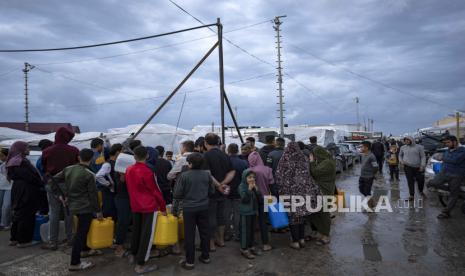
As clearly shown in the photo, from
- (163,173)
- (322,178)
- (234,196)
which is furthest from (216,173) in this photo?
(322,178)

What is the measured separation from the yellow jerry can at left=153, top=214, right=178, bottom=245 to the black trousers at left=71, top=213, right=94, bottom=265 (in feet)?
3.29

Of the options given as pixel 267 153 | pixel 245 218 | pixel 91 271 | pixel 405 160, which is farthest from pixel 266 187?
pixel 405 160

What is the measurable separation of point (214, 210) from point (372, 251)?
2.64 metres

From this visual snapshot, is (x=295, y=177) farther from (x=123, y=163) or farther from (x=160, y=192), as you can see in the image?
(x=123, y=163)

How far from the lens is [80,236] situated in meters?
4.79

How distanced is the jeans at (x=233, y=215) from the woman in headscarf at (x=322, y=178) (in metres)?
1.36

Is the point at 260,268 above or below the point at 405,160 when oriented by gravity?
below

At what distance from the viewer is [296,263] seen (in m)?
→ 4.97

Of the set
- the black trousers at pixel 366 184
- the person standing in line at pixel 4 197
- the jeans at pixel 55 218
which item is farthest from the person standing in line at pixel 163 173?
the black trousers at pixel 366 184

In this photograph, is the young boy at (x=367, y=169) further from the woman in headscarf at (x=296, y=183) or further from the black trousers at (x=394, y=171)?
the black trousers at (x=394, y=171)

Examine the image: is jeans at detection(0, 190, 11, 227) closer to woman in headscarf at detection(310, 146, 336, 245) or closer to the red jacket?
the red jacket

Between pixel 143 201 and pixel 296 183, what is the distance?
2.56 meters

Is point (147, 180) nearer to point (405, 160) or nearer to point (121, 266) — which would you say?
point (121, 266)

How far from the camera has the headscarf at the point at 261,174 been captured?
5.75 m
